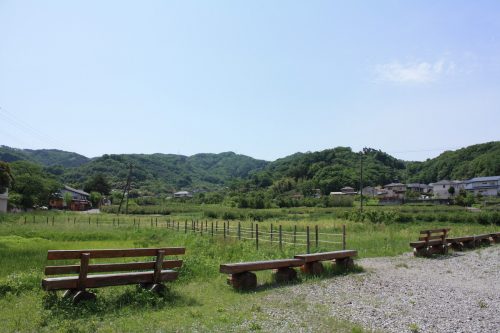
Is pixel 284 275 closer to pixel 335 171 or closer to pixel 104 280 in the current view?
pixel 104 280

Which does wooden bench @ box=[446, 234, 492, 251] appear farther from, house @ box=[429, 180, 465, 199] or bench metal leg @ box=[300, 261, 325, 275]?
house @ box=[429, 180, 465, 199]

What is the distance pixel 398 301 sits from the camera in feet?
25.0

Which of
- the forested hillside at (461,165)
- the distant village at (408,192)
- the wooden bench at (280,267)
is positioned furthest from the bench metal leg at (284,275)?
the forested hillside at (461,165)

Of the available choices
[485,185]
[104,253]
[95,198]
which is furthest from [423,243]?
[95,198]

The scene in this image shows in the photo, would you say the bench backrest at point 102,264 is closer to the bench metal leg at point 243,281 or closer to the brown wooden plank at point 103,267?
the brown wooden plank at point 103,267

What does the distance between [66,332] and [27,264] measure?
786 centimetres

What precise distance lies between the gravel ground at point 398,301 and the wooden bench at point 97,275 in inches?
84.8

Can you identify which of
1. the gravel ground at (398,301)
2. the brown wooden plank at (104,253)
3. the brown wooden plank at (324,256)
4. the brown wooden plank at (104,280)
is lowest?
the gravel ground at (398,301)

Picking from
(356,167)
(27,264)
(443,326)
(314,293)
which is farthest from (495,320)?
(356,167)

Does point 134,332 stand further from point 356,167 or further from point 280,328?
point 356,167

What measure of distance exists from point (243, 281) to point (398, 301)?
3162mm

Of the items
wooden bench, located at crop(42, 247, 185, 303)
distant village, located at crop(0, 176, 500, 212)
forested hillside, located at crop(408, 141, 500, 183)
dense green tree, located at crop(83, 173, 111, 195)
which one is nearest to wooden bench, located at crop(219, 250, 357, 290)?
wooden bench, located at crop(42, 247, 185, 303)

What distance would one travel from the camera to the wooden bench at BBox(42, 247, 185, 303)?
672 centimetres

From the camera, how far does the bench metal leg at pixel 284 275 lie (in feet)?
31.6
